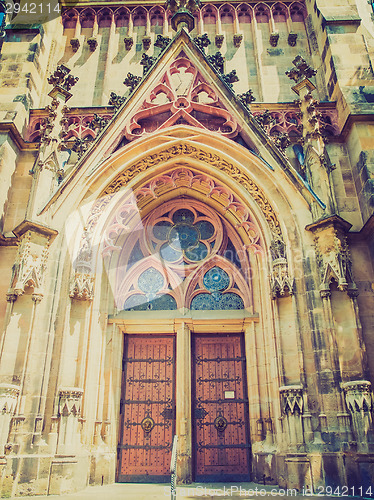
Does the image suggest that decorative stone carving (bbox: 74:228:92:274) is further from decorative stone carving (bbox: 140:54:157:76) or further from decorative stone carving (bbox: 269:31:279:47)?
decorative stone carving (bbox: 269:31:279:47)

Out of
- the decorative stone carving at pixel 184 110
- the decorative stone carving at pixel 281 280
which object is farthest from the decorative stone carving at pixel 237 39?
the decorative stone carving at pixel 281 280

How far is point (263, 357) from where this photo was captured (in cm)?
852

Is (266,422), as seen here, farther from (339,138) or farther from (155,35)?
(155,35)

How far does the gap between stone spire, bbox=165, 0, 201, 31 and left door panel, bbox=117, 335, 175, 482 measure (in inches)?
304

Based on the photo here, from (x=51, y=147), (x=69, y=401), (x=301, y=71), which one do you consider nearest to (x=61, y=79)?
(x=51, y=147)

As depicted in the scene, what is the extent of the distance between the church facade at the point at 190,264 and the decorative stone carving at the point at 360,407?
0.03 m

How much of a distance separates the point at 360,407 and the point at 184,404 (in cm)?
322

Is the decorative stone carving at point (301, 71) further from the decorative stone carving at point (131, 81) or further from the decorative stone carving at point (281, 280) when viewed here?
the decorative stone carving at point (281, 280)

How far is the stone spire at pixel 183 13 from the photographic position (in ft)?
36.1

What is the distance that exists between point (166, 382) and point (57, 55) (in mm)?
9181

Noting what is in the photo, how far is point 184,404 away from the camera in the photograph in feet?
27.5

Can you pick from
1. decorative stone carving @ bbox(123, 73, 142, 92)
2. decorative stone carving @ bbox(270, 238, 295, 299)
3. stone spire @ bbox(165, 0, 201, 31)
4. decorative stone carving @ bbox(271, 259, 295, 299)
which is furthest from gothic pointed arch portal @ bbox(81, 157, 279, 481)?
stone spire @ bbox(165, 0, 201, 31)

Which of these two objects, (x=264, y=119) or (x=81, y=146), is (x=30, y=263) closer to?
A: (x=81, y=146)

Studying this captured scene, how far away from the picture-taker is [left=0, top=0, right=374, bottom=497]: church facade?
23.4 ft
